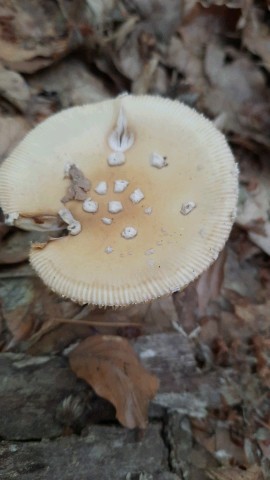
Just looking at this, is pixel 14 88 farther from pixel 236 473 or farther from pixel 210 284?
pixel 236 473

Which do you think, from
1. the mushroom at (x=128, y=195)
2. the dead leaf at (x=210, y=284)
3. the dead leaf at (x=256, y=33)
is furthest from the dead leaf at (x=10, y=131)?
the dead leaf at (x=256, y=33)

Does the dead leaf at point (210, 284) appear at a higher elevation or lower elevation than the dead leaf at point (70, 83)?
lower

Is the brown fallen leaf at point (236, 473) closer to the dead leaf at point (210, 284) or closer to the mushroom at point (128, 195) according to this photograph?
the dead leaf at point (210, 284)

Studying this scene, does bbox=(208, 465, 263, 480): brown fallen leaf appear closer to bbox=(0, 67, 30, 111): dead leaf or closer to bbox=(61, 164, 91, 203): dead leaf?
bbox=(61, 164, 91, 203): dead leaf

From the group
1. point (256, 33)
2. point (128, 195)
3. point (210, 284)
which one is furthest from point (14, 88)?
point (210, 284)

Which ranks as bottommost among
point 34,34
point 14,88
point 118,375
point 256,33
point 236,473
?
point 236,473

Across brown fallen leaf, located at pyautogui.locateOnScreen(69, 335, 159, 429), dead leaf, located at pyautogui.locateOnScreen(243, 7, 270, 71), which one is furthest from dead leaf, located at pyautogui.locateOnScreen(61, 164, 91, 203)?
dead leaf, located at pyautogui.locateOnScreen(243, 7, 270, 71)

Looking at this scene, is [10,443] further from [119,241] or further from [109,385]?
[119,241]
